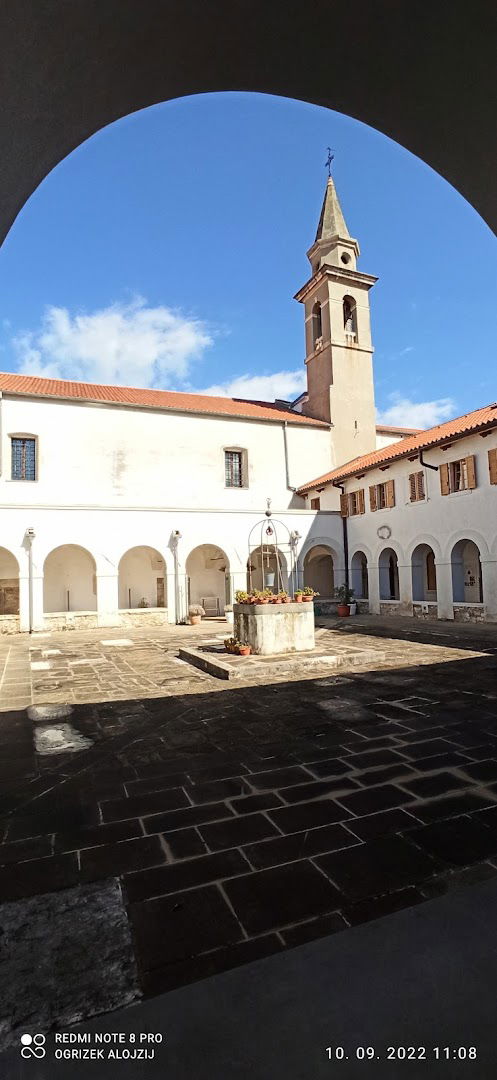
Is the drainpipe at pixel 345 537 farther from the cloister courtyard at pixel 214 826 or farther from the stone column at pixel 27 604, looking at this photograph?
the cloister courtyard at pixel 214 826

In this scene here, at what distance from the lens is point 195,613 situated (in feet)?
73.2

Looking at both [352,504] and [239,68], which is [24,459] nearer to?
[352,504]

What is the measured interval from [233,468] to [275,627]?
15748 mm

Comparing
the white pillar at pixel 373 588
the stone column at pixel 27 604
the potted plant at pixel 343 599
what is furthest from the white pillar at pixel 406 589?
the stone column at pixel 27 604

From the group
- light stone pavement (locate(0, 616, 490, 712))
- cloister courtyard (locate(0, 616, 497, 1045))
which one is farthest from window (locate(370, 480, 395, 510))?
cloister courtyard (locate(0, 616, 497, 1045))

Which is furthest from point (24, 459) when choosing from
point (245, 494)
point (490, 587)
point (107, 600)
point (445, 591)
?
point (490, 587)

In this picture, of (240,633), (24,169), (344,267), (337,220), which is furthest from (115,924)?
(337,220)

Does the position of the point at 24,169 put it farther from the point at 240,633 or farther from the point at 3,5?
the point at 240,633

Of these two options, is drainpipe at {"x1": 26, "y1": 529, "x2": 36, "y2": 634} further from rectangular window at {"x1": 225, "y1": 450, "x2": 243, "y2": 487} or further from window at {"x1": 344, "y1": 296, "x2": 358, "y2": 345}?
window at {"x1": 344, "y1": 296, "x2": 358, "y2": 345}

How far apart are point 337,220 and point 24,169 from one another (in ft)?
101

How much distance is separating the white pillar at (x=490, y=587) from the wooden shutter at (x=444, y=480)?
2.66 m

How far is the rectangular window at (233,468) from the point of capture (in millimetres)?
25594

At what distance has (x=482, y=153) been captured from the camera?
84.6 inches

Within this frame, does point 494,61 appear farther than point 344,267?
No
